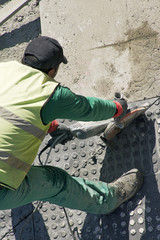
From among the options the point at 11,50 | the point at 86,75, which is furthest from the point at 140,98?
the point at 11,50

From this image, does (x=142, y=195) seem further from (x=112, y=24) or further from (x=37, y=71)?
(x=112, y=24)

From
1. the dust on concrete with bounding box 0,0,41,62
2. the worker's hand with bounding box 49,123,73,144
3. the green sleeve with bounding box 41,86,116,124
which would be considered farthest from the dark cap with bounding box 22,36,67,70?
the dust on concrete with bounding box 0,0,41,62

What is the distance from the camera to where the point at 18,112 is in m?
1.89

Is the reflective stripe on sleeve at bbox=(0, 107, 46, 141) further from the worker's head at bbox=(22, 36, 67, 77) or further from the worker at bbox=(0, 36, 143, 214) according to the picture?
the worker's head at bbox=(22, 36, 67, 77)

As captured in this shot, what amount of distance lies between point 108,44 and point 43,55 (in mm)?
1289

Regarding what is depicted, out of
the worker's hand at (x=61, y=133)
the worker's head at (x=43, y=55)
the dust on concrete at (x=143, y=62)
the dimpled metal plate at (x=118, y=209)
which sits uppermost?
the worker's head at (x=43, y=55)

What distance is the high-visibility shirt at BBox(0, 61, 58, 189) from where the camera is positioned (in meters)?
1.90

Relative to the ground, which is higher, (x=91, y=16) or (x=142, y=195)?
(x=91, y=16)

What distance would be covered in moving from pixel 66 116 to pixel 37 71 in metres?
0.33

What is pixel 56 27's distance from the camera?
138 inches

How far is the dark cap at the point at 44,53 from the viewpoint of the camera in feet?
6.70

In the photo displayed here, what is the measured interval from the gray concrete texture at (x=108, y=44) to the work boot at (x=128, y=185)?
69cm

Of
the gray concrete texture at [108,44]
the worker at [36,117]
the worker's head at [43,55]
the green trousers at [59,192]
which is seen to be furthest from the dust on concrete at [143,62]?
the worker's head at [43,55]

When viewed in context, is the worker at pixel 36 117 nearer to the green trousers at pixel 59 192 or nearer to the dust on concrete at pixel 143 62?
the green trousers at pixel 59 192
